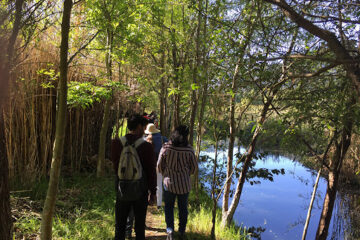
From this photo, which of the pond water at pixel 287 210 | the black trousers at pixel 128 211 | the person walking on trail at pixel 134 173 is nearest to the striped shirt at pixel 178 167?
the person walking on trail at pixel 134 173

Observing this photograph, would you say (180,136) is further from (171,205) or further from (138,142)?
(171,205)

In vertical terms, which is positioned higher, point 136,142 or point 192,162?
point 136,142

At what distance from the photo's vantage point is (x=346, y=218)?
7.79 metres

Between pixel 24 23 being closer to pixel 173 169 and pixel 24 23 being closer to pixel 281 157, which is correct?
pixel 173 169

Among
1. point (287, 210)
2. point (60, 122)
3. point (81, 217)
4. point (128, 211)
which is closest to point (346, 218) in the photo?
point (287, 210)

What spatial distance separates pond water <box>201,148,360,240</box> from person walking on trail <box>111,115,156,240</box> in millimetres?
3690

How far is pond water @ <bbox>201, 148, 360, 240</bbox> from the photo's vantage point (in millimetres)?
7289

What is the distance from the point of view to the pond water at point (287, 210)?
729 cm

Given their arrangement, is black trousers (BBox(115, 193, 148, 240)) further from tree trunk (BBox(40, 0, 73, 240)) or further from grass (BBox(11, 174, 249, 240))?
grass (BBox(11, 174, 249, 240))

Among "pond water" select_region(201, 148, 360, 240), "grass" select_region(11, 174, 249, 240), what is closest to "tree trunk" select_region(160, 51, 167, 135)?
"pond water" select_region(201, 148, 360, 240)

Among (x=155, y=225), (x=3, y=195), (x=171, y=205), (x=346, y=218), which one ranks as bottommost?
(x=346, y=218)

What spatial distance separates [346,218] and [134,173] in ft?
26.1

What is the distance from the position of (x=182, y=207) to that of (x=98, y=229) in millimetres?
1221

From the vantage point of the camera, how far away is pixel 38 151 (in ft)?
18.1
